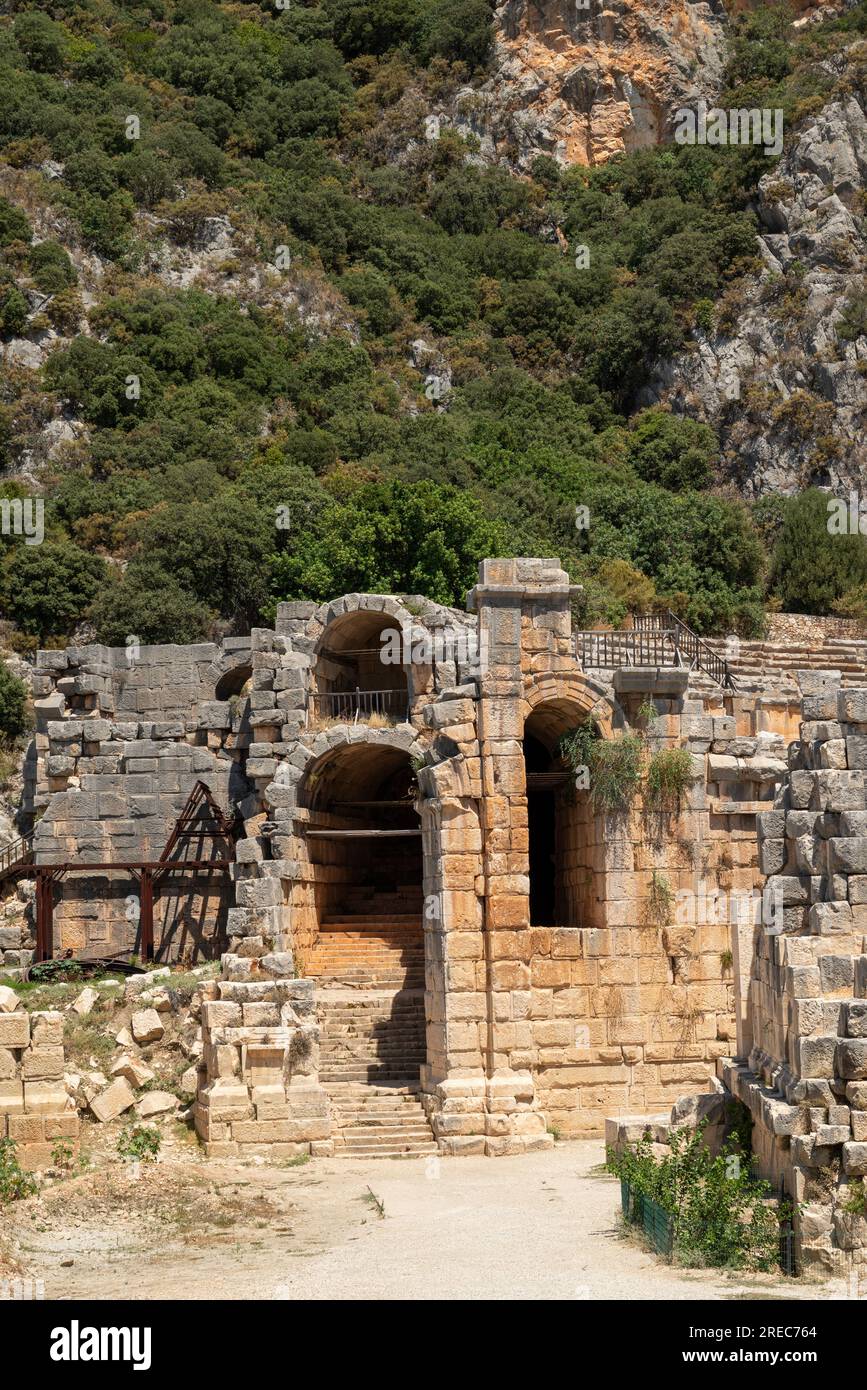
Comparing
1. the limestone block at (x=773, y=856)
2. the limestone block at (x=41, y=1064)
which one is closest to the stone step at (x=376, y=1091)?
the limestone block at (x=41, y=1064)

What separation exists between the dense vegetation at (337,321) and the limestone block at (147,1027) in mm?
17076

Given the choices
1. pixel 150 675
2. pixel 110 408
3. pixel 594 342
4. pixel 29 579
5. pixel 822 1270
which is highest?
pixel 594 342

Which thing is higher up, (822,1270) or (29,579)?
(29,579)

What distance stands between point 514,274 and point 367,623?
115 ft

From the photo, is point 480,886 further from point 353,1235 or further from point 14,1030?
point 353,1235

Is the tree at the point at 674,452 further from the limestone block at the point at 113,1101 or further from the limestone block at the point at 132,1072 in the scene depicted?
the limestone block at the point at 113,1101

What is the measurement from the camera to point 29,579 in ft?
138

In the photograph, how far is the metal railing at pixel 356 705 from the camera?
91.5ft

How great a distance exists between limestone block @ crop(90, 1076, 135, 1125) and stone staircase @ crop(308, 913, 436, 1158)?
8.68 feet

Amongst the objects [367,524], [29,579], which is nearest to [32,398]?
[29,579]

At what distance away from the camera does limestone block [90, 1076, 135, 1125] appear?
20.2 metres

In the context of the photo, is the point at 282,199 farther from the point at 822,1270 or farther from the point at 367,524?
the point at 822,1270

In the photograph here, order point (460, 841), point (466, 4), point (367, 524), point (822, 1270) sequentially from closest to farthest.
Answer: point (822, 1270) < point (460, 841) < point (367, 524) < point (466, 4)
